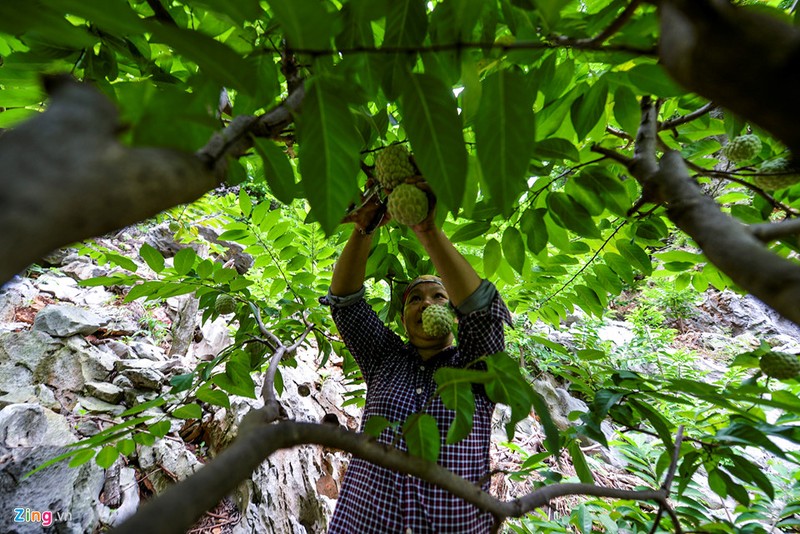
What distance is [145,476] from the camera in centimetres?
260

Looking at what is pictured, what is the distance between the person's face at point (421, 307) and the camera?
156 centimetres

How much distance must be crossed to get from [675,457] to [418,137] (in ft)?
2.88

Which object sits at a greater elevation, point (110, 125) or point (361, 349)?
point (361, 349)

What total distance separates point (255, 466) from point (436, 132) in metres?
0.41

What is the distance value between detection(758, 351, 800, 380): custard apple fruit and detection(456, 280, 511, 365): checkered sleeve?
2.12ft

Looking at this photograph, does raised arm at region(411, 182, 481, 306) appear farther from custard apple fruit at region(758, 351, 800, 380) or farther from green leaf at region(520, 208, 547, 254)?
custard apple fruit at region(758, 351, 800, 380)

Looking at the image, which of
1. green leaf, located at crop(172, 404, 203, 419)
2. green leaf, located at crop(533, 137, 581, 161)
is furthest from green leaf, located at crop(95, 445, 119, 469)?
green leaf, located at crop(533, 137, 581, 161)

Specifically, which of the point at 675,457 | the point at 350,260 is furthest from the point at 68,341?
the point at 675,457

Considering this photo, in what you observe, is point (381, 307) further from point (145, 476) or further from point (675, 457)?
point (145, 476)

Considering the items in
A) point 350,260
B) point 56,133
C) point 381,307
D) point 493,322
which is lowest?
point 56,133

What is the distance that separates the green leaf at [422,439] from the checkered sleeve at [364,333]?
0.88 metres

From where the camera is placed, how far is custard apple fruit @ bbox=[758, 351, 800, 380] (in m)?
0.87

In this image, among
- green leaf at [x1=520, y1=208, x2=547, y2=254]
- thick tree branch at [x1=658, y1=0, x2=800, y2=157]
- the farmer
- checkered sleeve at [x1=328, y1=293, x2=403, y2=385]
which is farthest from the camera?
checkered sleeve at [x1=328, y1=293, x2=403, y2=385]

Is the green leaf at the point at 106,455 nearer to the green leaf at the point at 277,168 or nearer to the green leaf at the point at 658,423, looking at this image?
the green leaf at the point at 277,168
